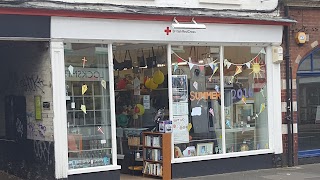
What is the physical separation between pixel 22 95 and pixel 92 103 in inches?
65.2

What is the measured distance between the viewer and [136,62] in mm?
11805

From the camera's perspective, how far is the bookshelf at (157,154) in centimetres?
1071

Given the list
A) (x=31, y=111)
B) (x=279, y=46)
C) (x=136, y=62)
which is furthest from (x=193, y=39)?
(x=31, y=111)

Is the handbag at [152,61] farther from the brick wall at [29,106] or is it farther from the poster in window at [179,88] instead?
the brick wall at [29,106]

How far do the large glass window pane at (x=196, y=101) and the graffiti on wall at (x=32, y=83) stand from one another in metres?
2.86

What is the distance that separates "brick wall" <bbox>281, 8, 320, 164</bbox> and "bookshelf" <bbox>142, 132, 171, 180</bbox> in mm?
3317

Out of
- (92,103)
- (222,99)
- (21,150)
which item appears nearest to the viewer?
(92,103)

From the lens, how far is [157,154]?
429 inches

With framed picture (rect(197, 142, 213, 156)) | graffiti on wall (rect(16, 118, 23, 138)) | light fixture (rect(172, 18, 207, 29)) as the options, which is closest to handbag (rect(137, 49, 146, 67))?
light fixture (rect(172, 18, 207, 29))

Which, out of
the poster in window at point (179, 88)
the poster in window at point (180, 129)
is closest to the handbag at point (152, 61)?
the poster in window at point (179, 88)

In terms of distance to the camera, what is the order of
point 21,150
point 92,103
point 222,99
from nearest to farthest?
point 92,103, point 21,150, point 222,99

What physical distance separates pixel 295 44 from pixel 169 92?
3.67 m

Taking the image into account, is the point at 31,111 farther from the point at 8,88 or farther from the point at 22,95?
the point at 8,88

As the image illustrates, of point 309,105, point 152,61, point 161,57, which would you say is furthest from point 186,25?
point 309,105
